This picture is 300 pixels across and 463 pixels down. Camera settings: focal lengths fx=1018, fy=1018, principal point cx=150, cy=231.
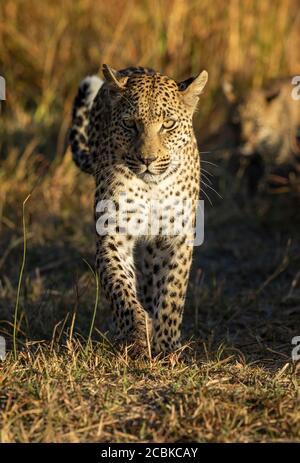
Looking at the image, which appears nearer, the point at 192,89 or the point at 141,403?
the point at 141,403

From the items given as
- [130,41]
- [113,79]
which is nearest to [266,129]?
[130,41]

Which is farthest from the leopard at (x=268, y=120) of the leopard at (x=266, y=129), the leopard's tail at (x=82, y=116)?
the leopard's tail at (x=82, y=116)

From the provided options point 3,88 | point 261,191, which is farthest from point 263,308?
point 3,88

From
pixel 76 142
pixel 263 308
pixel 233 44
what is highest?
pixel 233 44

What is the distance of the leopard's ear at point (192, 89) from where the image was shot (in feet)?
18.5

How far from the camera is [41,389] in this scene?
4273 millimetres

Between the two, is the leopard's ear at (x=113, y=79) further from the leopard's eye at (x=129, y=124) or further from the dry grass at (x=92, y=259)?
the dry grass at (x=92, y=259)

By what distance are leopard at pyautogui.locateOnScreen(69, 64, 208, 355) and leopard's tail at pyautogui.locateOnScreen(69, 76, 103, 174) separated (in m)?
1.00

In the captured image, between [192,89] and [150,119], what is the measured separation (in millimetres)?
411

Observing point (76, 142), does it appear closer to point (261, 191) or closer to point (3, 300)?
point (3, 300)

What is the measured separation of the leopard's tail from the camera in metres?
6.92

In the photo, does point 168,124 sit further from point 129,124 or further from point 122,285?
point 122,285

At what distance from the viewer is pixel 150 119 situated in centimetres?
541
